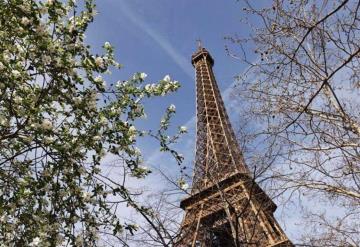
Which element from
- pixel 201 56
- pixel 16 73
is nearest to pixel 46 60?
pixel 16 73

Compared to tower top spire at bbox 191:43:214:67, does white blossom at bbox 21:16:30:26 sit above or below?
below

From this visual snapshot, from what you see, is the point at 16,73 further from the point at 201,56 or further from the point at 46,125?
the point at 201,56

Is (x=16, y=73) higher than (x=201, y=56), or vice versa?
(x=201, y=56)

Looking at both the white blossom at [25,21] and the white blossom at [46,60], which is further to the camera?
the white blossom at [46,60]

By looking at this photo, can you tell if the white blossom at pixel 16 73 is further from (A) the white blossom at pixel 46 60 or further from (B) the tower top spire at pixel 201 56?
(B) the tower top spire at pixel 201 56

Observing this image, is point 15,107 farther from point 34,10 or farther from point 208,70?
point 208,70

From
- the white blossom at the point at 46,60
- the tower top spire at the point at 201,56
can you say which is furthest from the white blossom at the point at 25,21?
the tower top spire at the point at 201,56

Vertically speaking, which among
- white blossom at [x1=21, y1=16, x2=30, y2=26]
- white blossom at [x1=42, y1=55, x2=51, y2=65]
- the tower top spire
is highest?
the tower top spire

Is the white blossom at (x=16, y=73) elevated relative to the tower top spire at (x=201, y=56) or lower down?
lower down

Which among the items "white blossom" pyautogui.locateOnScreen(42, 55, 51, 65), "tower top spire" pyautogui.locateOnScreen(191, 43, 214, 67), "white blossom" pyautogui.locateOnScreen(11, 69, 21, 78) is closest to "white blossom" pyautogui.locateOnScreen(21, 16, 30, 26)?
"white blossom" pyautogui.locateOnScreen(42, 55, 51, 65)

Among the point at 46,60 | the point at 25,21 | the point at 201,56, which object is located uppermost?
the point at 201,56

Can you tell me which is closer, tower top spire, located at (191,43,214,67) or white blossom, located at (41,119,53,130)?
white blossom, located at (41,119,53,130)

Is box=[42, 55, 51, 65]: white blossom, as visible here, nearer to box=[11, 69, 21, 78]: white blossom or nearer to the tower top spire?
box=[11, 69, 21, 78]: white blossom

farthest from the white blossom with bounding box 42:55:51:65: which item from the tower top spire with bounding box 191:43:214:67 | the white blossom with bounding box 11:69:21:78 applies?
the tower top spire with bounding box 191:43:214:67
